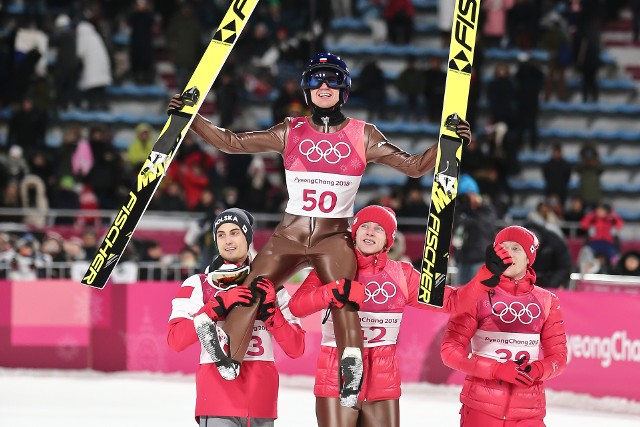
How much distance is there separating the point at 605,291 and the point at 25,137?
9330mm

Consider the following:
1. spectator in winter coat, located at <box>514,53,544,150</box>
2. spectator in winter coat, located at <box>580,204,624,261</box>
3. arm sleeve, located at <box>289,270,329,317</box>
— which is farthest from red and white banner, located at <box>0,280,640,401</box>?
spectator in winter coat, located at <box>514,53,544,150</box>

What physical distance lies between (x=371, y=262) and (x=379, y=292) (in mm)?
179

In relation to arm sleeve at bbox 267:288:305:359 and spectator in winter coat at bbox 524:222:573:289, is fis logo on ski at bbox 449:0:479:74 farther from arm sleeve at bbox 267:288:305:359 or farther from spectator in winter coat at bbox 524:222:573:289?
spectator in winter coat at bbox 524:222:573:289

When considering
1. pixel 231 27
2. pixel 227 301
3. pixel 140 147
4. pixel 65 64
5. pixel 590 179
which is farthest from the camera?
pixel 65 64

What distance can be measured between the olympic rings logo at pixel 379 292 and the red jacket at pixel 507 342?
0.40m

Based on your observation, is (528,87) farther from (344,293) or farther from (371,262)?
(344,293)

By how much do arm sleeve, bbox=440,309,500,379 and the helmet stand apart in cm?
148

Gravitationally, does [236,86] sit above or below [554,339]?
above

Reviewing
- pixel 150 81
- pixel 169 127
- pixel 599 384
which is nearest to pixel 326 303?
pixel 169 127

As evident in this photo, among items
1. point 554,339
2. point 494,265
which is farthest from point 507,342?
point 494,265

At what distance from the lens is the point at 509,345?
7.29 metres

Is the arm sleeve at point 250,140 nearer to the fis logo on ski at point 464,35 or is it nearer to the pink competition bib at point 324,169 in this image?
the pink competition bib at point 324,169

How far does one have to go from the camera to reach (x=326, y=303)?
720 centimetres

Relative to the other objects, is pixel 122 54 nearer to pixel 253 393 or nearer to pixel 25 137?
pixel 25 137
